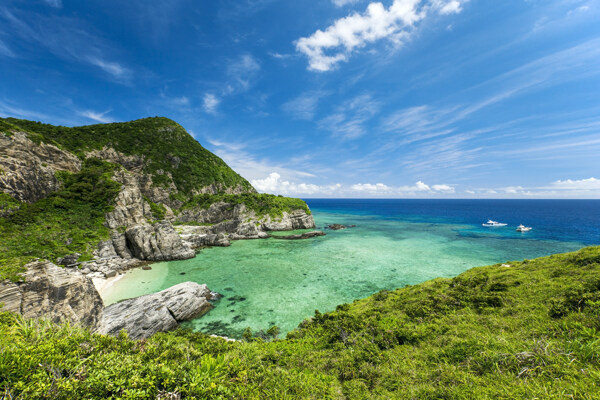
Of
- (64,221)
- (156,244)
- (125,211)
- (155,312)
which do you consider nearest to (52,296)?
(155,312)

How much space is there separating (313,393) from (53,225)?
1731 inches

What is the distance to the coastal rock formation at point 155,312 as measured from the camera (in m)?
15.6

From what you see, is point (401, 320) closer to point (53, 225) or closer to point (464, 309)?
point (464, 309)

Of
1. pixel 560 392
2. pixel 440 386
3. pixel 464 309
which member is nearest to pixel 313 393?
pixel 440 386

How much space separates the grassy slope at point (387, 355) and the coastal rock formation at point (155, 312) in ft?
27.0

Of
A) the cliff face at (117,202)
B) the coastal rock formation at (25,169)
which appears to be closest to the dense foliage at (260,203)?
the cliff face at (117,202)

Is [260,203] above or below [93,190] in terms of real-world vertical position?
Result: below

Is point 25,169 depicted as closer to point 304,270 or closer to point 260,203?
point 304,270

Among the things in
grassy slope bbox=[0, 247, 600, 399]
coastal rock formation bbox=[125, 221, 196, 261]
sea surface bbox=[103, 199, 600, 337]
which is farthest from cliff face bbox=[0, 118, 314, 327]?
grassy slope bbox=[0, 247, 600, 399]

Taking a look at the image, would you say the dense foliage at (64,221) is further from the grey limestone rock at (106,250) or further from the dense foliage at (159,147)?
the dense foliage at (159,147)

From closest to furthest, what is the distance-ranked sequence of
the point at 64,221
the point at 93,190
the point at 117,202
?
the point at 64,221, the point at 117,202, the point at 93,190

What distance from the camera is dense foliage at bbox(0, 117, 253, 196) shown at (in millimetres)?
67875

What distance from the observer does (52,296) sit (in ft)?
44.8

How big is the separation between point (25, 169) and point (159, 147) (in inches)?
2573
